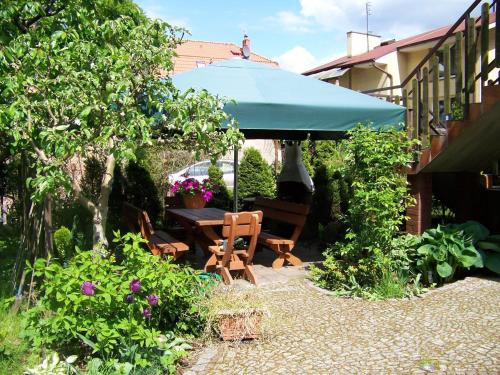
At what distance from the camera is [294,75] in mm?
6809

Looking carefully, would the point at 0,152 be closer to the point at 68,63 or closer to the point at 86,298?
the point at 68,63

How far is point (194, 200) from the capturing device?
317 inches

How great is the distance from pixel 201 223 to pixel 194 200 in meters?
1.92

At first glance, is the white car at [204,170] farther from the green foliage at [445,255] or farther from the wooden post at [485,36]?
the wooden post at [485,36]

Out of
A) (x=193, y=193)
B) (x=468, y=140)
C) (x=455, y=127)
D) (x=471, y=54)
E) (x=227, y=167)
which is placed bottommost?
(x=193, y=193)

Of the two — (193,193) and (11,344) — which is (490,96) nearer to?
(193,193)

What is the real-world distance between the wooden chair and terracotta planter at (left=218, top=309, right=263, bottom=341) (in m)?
1.63

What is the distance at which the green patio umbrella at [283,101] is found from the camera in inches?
220

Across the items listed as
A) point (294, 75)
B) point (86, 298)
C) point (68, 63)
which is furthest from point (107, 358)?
point (294, 75)

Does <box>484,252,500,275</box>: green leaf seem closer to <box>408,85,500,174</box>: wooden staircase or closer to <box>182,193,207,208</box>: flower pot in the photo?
<box>408,85,500,174</box>: wooden staircase

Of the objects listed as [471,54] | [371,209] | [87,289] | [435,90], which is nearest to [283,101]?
[371,209]

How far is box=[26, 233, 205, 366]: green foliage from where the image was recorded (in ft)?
10.3

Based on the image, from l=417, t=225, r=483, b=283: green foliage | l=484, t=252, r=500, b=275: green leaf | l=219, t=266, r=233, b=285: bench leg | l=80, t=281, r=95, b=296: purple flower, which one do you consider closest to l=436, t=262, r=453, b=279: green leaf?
l=417, t=225, r=483, b=283: green foliage

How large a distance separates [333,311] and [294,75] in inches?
Result: 133
